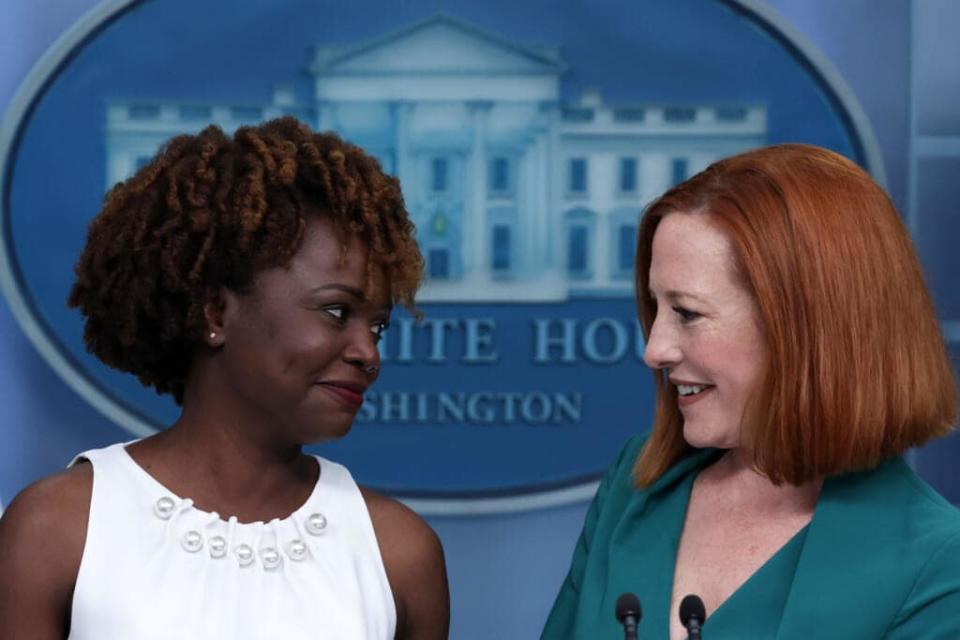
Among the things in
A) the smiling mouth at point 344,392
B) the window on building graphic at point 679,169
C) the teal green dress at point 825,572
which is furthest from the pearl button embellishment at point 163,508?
the window on building graphic at point 679,169

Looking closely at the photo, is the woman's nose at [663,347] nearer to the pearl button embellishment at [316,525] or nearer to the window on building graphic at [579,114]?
the pearl button embellishment at [316,525]

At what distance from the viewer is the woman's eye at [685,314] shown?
Result: 1.90 metres

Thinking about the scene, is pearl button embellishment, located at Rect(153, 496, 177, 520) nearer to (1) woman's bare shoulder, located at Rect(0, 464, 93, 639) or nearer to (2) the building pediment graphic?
(1) woman's bare shoulder, located at Rect(0, 464, 93, 639)

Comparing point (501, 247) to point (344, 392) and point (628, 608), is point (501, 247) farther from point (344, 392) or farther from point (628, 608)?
point (628, 608)

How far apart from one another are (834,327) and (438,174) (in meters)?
1.26

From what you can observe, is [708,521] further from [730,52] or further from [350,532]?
[730,52]

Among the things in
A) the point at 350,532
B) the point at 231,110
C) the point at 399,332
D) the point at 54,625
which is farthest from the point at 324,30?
the point at 54,625

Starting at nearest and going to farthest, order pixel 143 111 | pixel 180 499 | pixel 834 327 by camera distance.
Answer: pixel 834 327 → pixel 180 499 → pixel 143 111

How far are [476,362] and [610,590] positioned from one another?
1036 millimetres

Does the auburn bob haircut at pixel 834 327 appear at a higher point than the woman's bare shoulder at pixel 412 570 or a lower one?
higher

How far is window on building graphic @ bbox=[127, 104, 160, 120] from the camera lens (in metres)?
2.93

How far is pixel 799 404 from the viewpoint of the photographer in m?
1.83

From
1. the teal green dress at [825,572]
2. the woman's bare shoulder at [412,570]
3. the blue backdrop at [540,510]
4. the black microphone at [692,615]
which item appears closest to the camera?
the black microphone at [692,615]

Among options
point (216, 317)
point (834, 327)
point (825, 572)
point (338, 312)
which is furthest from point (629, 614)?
point (216, 317)
